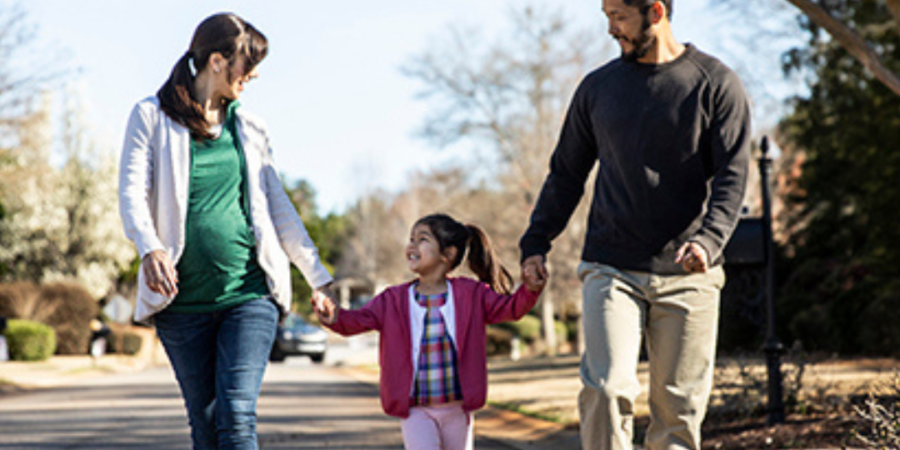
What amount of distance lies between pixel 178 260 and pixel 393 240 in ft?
258

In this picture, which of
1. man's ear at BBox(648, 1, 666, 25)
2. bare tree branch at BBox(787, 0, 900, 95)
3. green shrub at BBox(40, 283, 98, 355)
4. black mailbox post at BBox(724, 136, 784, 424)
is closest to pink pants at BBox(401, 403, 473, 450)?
man's ear at BBox(648, 1, 666, 25)

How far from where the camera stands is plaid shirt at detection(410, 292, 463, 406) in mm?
4973

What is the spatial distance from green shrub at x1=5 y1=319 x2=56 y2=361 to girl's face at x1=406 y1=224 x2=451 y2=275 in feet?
97.3

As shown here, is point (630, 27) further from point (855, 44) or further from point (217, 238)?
point (855, 44)

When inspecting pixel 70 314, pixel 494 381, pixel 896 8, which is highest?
pixel 896 8

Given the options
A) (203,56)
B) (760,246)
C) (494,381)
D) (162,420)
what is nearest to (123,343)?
(494,381)

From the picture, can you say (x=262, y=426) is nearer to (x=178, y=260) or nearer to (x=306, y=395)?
(x=306, y=395)

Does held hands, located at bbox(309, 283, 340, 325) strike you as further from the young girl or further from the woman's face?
the woman's face

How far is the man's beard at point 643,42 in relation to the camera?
4.41 metres

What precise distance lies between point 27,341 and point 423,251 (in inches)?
1171

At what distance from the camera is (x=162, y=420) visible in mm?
12883

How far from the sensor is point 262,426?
39.4 feet

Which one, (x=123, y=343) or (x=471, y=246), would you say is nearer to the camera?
(x=471, y=246)

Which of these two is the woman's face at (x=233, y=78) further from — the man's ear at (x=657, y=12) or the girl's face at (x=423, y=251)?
the man's ear at (x=657, y=12)
